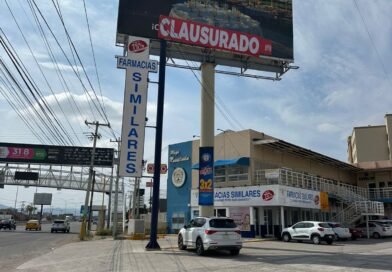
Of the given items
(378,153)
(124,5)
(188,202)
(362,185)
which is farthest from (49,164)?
(378,153)

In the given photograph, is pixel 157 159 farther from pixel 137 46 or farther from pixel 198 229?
pixel 137 46

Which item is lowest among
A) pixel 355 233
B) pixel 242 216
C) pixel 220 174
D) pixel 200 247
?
pixel 200 247

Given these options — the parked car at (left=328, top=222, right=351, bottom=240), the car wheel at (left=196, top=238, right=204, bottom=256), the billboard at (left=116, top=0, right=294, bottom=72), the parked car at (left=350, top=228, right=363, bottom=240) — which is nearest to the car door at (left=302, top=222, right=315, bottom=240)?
the parked car at (left=328, top=222, right=351, bottom=240)

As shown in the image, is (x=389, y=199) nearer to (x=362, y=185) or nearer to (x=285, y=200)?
(x=362, y=185)

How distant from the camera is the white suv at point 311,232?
2745 cm

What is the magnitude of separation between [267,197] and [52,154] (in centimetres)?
3480

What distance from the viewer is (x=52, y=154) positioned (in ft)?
184

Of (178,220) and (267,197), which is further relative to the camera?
(178,220)

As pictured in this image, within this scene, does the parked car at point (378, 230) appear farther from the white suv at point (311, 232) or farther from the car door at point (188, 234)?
the car door at point (188, 234)

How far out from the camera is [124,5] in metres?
29.2

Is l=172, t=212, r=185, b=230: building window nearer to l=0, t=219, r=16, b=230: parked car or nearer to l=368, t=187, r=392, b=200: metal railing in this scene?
l=368, t=187, r=392, b=200: metal railing

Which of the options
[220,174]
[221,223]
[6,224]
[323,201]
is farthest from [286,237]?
[6,224]

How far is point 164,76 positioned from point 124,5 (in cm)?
889

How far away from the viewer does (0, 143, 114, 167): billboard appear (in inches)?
2169
